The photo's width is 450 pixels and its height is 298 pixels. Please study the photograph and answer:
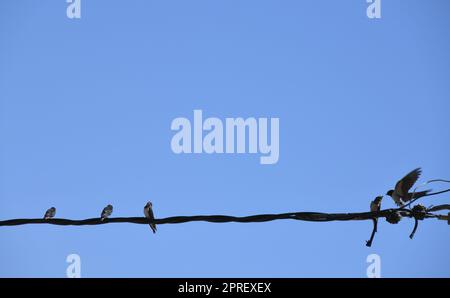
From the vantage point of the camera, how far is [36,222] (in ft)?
16.7

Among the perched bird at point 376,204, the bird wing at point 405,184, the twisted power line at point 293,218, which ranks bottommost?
the twisted power line at point 293,218

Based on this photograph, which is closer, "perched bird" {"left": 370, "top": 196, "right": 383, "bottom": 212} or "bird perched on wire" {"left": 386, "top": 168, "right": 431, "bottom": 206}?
"bird perched on wire" {"left": 386, "top": 168, "right": 431, "bottom": 206}

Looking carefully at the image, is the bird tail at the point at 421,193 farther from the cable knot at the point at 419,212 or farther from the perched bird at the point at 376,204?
the perched bird at the point at 376,204

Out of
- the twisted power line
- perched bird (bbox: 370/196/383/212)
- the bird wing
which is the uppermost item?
the bird wing

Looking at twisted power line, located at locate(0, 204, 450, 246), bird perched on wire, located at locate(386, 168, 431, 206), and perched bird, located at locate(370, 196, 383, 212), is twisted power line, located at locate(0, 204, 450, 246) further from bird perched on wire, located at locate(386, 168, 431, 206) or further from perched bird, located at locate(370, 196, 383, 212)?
perched bird, located at locate(370, 196, 383, 212)

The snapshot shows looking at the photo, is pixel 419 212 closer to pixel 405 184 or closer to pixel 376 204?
pixel 405 184

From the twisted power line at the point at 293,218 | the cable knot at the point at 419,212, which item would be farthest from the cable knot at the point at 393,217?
the cable knot at the point at 419,212

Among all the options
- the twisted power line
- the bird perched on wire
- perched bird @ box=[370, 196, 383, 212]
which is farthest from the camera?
perched bird @ box=[370, 196, 383, 212]

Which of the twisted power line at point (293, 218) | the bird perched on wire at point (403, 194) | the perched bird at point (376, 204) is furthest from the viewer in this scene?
the perched bird at point (376, 204)

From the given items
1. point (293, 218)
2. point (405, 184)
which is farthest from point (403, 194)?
point (293, 218)

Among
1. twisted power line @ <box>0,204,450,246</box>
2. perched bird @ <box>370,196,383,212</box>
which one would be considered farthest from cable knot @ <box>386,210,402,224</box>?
perched bird @ <box>370,196,383,212</box>
